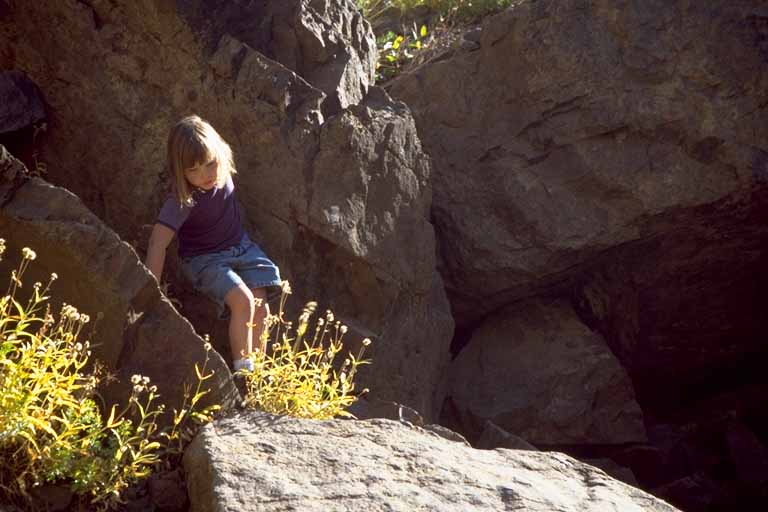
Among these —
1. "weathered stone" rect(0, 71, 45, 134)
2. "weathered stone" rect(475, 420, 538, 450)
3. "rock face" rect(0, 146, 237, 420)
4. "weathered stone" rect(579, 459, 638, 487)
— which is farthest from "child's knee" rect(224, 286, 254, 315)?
"weathered stone" rect(579, 459, 638, 487)

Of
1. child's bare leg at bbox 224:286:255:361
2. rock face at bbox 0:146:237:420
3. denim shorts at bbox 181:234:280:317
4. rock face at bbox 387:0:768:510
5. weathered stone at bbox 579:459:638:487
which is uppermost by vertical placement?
rock face at bbox 387:0:768:510

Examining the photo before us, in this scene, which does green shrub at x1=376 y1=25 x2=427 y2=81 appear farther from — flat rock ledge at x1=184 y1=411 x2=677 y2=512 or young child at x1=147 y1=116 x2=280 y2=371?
flat rock ledge at x1=184 y1=411 x2=677 y2=512

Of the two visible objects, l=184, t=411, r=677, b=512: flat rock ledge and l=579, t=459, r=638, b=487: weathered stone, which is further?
l=579, t=459, r=638, b=487: weathered stone

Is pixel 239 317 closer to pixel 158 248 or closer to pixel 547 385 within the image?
pixel 158 248

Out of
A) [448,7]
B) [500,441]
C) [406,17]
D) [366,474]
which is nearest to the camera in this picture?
[366,474]

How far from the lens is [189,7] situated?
5406 millimetres

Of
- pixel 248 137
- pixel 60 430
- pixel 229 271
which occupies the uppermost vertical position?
pixel 248 137

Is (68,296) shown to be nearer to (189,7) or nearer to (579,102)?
(189,7)

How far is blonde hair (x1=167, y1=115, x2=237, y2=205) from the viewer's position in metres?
4.82

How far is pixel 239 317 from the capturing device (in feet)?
15.7

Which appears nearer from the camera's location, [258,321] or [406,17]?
[258,321]

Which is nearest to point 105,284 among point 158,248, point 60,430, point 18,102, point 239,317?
point 60,430

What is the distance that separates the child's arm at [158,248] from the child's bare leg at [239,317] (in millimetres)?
354

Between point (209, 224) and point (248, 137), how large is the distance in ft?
2.21
